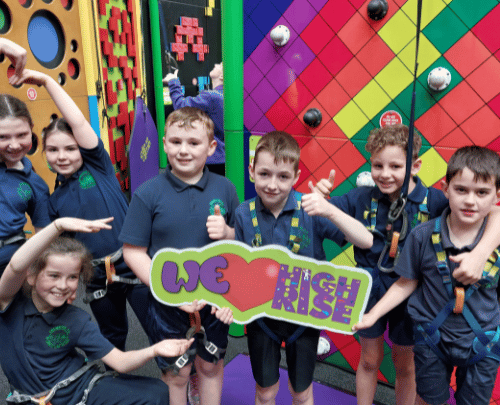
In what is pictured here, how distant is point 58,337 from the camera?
147 cm

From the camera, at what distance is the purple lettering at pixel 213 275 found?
1458mm

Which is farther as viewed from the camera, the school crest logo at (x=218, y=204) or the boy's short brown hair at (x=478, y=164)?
the school crest logo at (x=218, y=204)

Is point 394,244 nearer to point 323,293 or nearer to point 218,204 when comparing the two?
point 323,293

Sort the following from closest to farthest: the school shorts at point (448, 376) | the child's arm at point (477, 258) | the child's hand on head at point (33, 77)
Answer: the child's arm at point (477, 258)
the school shorts at point (448, 376)
the child's hand on head at point (33, 77)

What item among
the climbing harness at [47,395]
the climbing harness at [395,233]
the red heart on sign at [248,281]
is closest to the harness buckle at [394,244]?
the climbing harness at [395,233]

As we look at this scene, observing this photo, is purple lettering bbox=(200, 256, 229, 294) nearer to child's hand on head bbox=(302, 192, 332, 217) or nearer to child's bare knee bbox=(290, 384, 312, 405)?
child's hand on head bbox=(302, 192, 332, 217)

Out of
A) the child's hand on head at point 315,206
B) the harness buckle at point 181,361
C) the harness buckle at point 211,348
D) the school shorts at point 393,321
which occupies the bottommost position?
the harness buckle at point 181,361

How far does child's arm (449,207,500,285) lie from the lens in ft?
4.11

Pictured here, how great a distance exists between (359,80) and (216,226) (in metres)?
0.98

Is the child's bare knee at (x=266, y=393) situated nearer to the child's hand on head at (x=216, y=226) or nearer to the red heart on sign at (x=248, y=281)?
the red heart on sign at (x=248, y=281)

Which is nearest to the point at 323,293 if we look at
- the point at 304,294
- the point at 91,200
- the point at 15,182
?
the point at 304,294

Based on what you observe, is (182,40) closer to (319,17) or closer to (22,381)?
(319,17)

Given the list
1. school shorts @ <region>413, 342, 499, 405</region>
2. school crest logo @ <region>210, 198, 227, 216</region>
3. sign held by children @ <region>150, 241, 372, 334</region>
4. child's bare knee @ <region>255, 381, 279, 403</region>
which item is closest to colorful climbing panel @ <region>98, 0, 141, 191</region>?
school crest logo @ <region>210, 198, 227, 216</region>

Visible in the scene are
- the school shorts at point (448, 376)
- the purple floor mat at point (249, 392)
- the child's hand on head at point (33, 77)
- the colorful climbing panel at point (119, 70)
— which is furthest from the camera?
the colorful climbing panel at point (119, 70)
